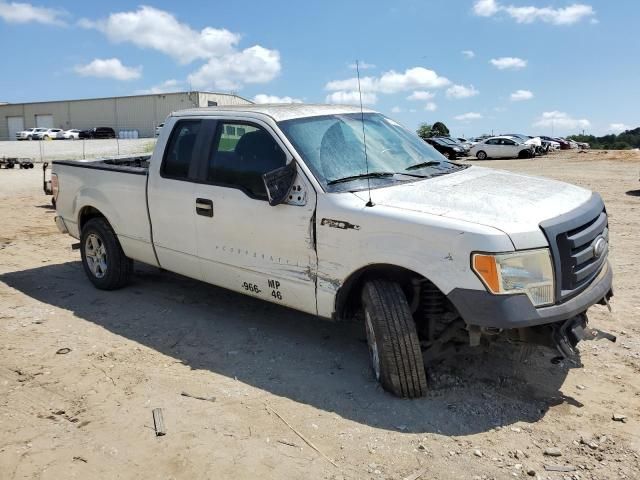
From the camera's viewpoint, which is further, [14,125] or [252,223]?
[14,125]

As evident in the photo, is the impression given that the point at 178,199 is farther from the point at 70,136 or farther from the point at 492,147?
the point at 70,136

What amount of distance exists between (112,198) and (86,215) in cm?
84

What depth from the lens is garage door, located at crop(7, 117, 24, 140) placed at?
78.1 meters

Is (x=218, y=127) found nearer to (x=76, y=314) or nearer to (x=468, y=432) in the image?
(x=76, y=314)

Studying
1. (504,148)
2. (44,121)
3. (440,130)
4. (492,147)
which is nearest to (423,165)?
(492,147)

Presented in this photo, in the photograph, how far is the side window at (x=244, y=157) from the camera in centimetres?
461

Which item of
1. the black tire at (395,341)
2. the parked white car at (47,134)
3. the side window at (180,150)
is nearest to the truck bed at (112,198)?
the side window at (180,150)

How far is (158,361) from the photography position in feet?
15.4

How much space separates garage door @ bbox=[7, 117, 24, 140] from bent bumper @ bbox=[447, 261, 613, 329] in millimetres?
85735

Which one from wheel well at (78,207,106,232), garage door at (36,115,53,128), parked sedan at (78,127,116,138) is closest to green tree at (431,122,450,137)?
parked sedan at (78,127,116,138)

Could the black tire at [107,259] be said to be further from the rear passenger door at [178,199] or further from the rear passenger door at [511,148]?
the rear passenger door at [511,148]

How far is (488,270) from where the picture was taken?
343cm

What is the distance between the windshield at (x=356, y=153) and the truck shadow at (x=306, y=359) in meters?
1.41

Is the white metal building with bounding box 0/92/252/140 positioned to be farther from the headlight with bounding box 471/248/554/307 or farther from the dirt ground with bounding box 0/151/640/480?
the headlight with bounding box 471/248/554/307
